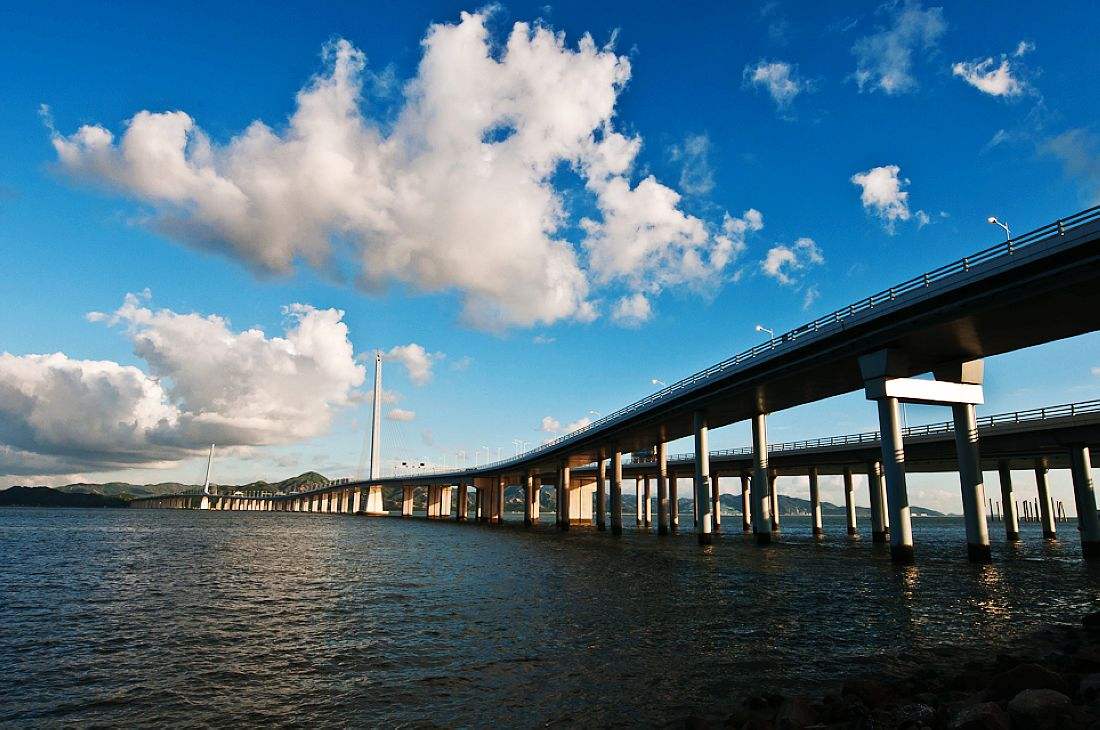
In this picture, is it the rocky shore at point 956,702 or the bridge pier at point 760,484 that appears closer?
the rocky shore at point 956,702

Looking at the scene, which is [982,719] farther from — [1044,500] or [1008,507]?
[1044,500]

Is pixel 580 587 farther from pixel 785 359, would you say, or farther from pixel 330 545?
pixel 330 545

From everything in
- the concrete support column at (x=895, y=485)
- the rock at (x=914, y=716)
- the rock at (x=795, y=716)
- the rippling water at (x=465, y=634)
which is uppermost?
the concrete support column at (x=895, y=485)

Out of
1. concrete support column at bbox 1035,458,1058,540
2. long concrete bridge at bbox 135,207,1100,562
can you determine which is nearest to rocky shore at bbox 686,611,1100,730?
long concrete bridge at bbox 135,207,1100,562

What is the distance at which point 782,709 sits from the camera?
37.3 ft

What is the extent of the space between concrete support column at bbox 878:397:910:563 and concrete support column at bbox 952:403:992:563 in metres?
4.19

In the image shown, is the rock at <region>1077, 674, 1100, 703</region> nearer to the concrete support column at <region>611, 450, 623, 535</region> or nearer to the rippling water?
the rippling water

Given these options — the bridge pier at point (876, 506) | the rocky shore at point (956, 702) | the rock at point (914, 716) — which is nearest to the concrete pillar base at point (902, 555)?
the rocky shore at point (956, 702)

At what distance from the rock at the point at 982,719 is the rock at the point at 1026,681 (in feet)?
6.40

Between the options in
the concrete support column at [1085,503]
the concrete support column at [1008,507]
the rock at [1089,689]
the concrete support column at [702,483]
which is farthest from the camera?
the concrete support column at [1008,507]

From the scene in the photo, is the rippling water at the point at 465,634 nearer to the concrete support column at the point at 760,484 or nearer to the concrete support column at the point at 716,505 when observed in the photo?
the concrete support column at the point at 760,484

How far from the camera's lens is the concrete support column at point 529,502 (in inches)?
5458

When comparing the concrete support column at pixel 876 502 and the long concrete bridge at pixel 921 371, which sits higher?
the long concrete bridge at pixel 921 371

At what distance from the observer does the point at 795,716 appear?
1094 cm
